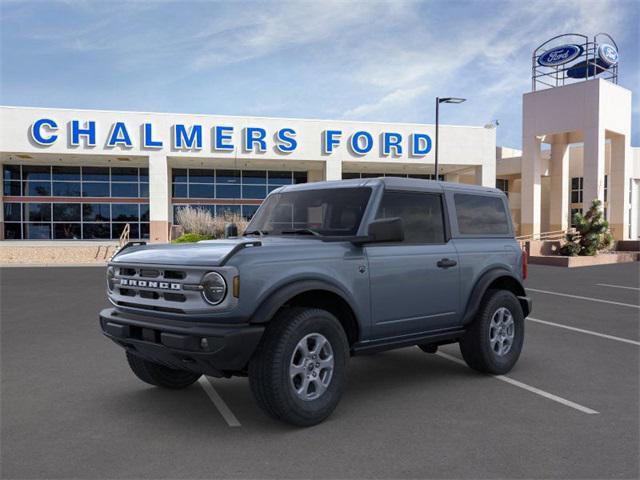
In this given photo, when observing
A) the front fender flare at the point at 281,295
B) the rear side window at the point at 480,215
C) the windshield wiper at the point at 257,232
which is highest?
the rear side window at the point at 480,215

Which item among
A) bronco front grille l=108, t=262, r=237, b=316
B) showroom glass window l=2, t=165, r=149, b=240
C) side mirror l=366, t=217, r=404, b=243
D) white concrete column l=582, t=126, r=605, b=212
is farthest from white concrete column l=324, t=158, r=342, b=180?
side mirror l=366, t=217, r=404, b=243

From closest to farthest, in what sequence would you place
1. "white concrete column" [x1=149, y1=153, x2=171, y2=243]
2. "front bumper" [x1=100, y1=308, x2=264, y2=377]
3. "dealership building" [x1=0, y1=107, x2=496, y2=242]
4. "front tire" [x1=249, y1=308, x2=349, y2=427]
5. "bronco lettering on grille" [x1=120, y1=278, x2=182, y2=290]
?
"front bumper" [x1=100, y1=308, x2=264, y2=377] → "front tire" [x1=249, y1=308, x2=349, y2=427] → "bronco lettering on grille" [x1=120, y1=278, x2=182, y2=290] → "dealership building" [x1=0, y1=107, x2=496, y2=242] → "white concrete column" [x1=149, y1=153, x2=171, y2=243]

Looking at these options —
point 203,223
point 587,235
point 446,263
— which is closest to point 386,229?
point 446,263

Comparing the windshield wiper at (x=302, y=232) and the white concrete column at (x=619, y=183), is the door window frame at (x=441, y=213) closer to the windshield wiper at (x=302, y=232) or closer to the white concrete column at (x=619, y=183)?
the windshield wiper at (x=302, y=232)

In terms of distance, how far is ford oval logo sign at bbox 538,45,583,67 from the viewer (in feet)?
107

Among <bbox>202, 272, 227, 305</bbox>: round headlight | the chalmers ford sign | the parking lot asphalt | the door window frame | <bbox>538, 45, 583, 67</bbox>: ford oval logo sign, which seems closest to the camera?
the parking lot asphalt

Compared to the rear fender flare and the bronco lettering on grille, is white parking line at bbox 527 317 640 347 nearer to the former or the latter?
the rear fender flare

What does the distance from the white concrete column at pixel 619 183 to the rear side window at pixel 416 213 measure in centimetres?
3170

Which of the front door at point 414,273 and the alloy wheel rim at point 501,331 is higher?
the front door at point 414,273

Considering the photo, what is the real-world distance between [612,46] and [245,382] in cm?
3572

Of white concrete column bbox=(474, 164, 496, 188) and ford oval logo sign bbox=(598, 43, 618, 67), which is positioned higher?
ford oval logo sign bbox=(598, 43, 618, 67)

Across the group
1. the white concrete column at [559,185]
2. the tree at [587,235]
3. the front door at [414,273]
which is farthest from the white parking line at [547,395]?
the white concrete column at [559,185]

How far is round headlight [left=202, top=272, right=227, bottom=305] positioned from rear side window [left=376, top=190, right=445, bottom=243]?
1757 mm

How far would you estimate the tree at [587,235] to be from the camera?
24.9 m
